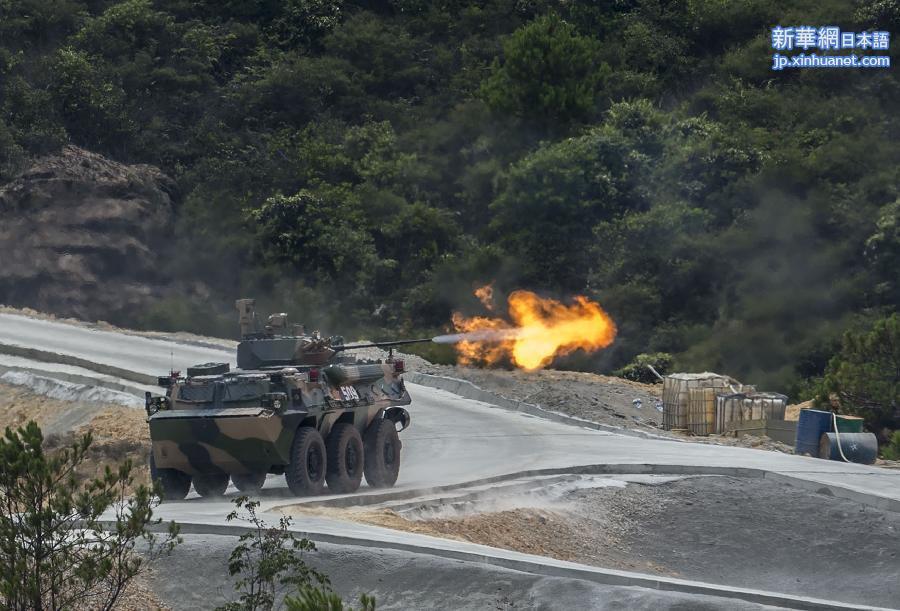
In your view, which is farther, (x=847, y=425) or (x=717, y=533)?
(x=847, y=425)

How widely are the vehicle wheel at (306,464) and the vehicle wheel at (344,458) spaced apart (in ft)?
1.32

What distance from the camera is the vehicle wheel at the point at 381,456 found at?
26312mm

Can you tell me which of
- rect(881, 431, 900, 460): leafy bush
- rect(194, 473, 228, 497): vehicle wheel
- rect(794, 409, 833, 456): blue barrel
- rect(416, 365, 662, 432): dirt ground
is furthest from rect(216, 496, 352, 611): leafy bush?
rect(881, 431, 900, 460): leafy bush

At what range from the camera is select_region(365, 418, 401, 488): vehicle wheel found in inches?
1036

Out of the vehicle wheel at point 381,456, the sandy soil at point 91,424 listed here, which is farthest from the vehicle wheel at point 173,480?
the sandy soil at point 91,424

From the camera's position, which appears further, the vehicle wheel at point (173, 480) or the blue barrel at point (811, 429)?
the blue barrel at point (811, 429)

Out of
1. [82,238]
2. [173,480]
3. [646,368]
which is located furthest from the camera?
[82,238]

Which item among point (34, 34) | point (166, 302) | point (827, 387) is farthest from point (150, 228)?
point (827, 387)

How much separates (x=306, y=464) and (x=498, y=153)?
40.3 meters

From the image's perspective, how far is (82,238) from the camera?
61125 mm

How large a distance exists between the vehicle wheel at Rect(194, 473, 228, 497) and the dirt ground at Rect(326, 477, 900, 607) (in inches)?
135

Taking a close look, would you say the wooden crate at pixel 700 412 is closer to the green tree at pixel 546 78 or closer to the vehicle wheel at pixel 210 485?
the vehicle wheel at pixel 210 485

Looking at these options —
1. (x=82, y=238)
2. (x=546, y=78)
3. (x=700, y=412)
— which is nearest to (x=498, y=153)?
(x=546, y=78)

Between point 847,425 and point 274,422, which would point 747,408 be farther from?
point 274,422
